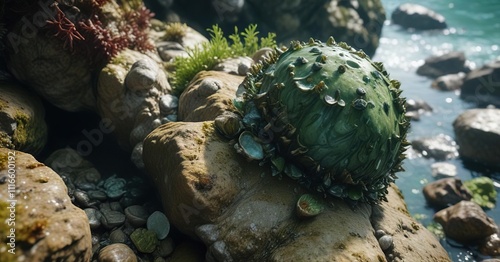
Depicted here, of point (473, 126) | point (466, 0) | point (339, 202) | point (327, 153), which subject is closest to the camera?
point (327, 153)

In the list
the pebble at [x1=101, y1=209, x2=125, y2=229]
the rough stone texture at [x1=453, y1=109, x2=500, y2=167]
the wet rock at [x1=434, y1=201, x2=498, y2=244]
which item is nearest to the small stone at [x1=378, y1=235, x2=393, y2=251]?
the pebble at [x1=101, y1=209, x2=125, y2=229]

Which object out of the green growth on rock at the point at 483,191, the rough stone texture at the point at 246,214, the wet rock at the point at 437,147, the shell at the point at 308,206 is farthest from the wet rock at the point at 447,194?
the shell at the point at 308,206

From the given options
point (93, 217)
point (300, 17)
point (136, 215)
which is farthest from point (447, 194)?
point (300, 17)

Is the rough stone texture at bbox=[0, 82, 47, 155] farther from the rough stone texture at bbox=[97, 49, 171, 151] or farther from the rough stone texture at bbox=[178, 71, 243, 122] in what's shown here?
the rough stone texture at bbox=[178, 71, 243, 122]

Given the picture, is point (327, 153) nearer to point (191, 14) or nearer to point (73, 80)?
point (73, 80)

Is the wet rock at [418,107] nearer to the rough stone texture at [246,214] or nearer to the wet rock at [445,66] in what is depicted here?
the wet rock at [445,66]

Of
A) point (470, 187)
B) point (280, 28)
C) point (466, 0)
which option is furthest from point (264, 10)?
point (466, 0)
